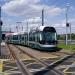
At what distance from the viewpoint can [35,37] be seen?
48.2 metres

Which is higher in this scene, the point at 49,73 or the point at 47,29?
the point at 47,29

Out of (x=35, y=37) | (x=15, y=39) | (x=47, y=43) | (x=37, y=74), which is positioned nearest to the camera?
(x=37, y=74)

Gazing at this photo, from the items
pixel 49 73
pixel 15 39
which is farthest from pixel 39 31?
pixel 15 39

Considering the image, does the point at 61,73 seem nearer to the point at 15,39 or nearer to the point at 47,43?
the point at 47,43

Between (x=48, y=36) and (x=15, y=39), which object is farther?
(x=15, y=39)

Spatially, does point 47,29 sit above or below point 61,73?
above

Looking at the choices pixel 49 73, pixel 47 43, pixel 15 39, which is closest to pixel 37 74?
pixel 49 73

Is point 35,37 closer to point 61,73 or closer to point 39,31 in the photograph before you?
point 39,31

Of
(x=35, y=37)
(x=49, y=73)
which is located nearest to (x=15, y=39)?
(x=35, y=37)

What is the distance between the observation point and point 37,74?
741 inches

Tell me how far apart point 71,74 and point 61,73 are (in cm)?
63

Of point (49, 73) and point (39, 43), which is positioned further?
point (39, 43)

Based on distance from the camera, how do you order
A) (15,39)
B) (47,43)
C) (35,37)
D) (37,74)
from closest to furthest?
(37,74)
(47,43)
(35,37)
(15,39)

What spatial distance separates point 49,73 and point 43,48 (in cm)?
2477
